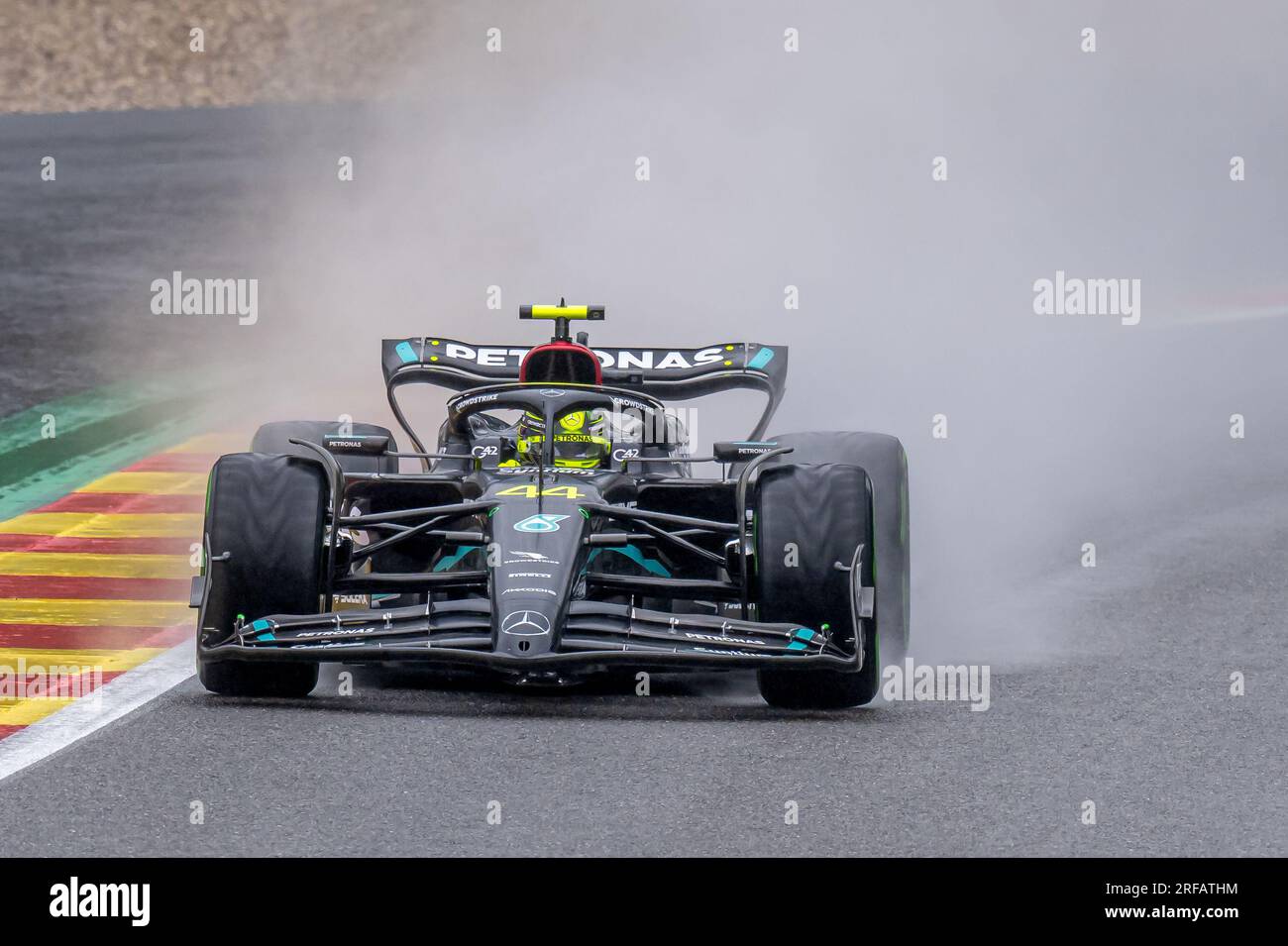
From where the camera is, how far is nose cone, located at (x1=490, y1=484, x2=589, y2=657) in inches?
297

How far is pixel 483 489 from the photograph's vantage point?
29.4 ft

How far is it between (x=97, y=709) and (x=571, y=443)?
235 cm

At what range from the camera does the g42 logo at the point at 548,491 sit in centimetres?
833

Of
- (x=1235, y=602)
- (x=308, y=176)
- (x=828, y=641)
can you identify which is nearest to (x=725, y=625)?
(x=828, y=641)

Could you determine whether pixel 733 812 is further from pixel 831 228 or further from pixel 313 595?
pixel 831 228

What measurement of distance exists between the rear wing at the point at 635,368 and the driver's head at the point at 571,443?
3.50 feet

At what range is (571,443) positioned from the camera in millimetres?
9250

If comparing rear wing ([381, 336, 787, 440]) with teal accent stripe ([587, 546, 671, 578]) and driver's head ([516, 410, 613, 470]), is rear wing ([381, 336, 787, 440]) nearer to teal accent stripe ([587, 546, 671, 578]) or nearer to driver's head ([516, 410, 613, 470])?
driver's head ([516, 410, 613, 470])

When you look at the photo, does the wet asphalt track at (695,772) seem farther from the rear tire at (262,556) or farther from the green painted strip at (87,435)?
the green painted strip at (87,435)
